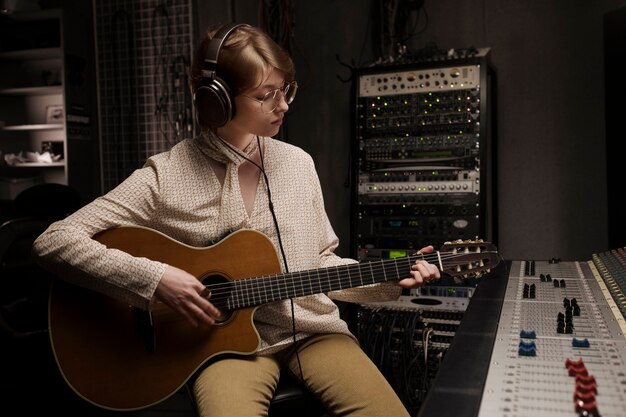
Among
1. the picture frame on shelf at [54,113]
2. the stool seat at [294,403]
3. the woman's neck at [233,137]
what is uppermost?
the picture frame on shelf at [54,113]

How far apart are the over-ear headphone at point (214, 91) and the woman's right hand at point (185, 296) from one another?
412mm

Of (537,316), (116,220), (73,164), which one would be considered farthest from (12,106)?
(537,316)

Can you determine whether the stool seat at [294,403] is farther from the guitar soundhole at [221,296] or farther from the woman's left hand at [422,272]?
the woman's left hand at [422,272]

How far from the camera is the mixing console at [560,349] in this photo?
0.80 m

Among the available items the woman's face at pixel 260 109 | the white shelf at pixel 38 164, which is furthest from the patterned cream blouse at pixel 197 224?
the white shelf at pixel 38 164

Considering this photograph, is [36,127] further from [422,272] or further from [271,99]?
[422,272]

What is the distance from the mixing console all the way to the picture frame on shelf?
4529 millimetres

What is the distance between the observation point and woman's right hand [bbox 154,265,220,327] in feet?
4.58

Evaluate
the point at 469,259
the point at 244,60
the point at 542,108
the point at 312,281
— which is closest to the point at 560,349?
the point at 469,259

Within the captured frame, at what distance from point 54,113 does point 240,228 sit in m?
4.20

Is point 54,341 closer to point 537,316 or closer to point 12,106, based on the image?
point 537,316

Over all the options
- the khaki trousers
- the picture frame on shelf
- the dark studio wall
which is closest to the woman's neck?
the khaki trousers

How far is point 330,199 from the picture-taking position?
3.70 metres

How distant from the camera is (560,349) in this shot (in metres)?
1.02
